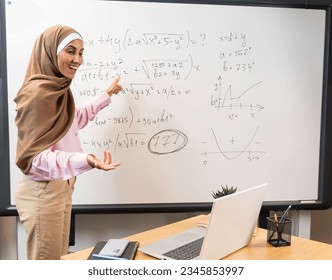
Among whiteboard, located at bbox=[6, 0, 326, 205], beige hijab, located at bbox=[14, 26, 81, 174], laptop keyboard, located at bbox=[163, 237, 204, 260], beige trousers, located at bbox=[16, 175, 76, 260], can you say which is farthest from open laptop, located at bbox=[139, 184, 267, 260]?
whiteboard, located at bbox=[6, 0, 326, 205]

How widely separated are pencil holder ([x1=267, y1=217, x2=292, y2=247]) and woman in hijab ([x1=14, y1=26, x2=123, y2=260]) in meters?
0.60

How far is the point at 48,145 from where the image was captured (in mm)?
1449

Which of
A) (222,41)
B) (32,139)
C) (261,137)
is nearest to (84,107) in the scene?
(32,139)

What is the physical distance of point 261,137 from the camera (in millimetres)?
2021

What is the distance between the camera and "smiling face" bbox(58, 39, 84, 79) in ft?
4.98

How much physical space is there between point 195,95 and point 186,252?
3.22 ft

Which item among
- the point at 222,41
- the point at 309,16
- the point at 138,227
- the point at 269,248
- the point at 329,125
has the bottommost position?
the point at 138,227

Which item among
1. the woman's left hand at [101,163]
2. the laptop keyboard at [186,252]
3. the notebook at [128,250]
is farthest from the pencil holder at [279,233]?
the woman's left hand at [101,163]

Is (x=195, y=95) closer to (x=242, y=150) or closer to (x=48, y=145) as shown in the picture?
(x=242, y=150)

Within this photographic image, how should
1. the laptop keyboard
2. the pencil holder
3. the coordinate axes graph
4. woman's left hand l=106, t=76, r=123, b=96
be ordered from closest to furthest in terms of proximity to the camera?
the laptop keyboard < the pencil holder < woman's left hand l=106, t=76, r=123, b=96 < the coordinate axes graph

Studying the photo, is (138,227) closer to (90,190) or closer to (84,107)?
(90,190)

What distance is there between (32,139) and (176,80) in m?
0.81

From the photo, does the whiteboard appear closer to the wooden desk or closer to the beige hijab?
the beige hijab

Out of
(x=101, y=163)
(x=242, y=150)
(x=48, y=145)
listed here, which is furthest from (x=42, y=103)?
(x=242, y=150)
